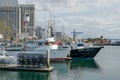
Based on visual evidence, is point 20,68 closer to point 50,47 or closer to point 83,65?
point 50,47

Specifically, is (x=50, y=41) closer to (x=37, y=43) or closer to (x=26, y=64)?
(x=37, y=43)

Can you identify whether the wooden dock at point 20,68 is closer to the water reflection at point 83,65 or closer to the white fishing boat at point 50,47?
the water reflection at point 83,65

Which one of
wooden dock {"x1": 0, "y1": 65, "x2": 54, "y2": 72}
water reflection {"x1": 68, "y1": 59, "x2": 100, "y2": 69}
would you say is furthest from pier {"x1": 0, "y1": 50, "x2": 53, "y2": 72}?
water reflection {"x1": 68, "y1": 59, "x2": 100, "y2": 69}

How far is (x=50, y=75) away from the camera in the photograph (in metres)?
44.7

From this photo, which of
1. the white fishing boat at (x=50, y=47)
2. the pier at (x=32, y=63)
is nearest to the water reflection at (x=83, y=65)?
the white fishing boat at (x=50, y=47)

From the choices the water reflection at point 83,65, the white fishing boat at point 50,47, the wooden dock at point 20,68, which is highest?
the white fishing boat at point 50,47

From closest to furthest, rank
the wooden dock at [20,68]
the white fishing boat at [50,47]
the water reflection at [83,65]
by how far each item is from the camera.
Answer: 1. the wooden dock at [20,68]
2. the water reflection at [83,65]
3. the white fishing boat at [50,47]

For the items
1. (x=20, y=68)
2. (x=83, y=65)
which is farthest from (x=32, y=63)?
(x=83, y=65)

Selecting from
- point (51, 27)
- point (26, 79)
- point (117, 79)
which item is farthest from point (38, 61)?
point (51, 27)

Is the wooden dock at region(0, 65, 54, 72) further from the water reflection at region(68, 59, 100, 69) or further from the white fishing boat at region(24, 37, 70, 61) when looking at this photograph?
the white fishing boat at region(24, 37, 70, 61)

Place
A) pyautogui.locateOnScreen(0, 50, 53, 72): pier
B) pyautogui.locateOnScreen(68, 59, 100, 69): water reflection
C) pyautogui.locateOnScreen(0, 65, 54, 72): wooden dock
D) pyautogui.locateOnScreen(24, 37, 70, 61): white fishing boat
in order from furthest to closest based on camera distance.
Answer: pyautogui.locateOnScreen(24, 37, 70, 61): white fishing boat → pyautogui.locateOnScreen(68, 59, 100, 69): water reflection → pyautogui.locateOnScreen(0, 50, 53, 72): pier → pyautogui.locateOnScreen(0, 65, 54, 72): wooden dock

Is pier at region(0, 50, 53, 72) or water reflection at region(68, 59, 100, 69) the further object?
water reflection at region(68, 59, 100, 69)

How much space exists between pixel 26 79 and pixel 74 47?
40461 mm

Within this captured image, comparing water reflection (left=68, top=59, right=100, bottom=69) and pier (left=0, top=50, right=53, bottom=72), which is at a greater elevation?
pier (left=0, top=50, right=53, bottom=72)
